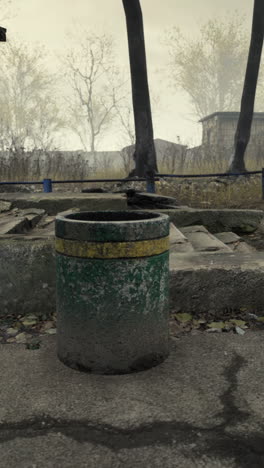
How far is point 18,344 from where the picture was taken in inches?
124

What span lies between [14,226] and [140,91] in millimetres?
7354

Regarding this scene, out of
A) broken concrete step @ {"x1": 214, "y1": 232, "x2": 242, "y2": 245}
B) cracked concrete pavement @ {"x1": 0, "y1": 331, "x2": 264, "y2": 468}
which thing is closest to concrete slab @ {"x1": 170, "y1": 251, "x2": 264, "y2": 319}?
cracked concrete pavement @ {"x1": 0, "y1": 331, "x2": 264, "y2": 468}

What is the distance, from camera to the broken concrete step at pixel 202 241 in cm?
444

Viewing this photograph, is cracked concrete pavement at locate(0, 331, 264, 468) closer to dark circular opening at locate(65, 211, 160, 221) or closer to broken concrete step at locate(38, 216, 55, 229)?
dark circular opening at locate(65, 211, 160, 221)

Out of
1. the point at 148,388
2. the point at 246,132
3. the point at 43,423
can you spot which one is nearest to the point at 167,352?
the point at 148,388

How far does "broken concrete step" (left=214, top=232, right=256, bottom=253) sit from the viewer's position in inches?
195

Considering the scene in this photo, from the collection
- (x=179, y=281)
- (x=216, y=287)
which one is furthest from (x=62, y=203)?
(x=216, y=287)

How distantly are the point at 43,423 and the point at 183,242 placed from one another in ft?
8.73

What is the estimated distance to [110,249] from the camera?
2508mm

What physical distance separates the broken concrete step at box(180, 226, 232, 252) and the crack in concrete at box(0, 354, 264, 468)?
232 centimetres

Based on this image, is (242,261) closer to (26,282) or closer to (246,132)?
(26,282)

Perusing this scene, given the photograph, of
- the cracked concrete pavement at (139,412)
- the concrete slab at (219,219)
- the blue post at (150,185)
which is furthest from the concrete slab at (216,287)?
the blue post at (150,185)

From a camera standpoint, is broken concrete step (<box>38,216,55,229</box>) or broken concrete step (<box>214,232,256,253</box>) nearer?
broken concrete step (<box>214,232,256,253</box>)

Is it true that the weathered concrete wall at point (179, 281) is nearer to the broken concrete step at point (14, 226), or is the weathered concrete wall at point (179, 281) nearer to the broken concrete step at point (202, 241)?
the broken concrete step at point (202, 241)
